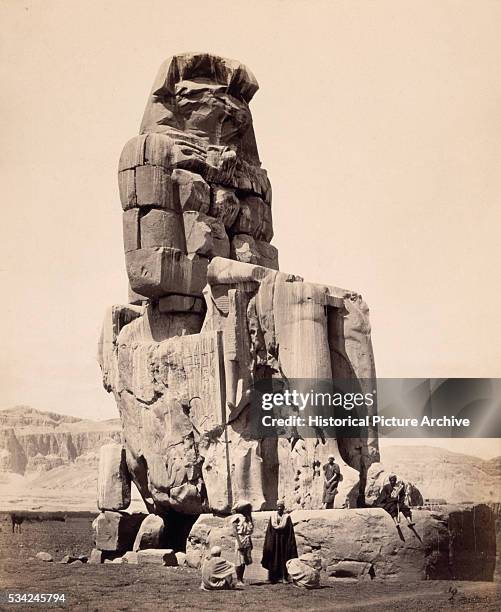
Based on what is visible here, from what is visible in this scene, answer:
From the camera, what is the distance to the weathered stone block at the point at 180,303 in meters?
9.94

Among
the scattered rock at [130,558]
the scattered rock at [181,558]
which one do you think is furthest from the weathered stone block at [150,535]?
the scattered rock at [181,558]

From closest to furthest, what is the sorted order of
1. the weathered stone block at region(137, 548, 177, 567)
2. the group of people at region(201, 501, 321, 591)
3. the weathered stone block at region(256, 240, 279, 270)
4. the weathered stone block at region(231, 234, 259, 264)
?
the group of people at region(201, 501, 321, 591) → the weathered stone block at region(137, 548, 177, 567) → the weathered stone block at region(231, 234, 259, 264) → the weathered stone block at region(256, 240, 279, 270)

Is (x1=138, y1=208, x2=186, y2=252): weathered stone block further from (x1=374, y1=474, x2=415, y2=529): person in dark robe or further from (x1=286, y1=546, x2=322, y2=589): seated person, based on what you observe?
(x1=286, y1=546, x2=322, y2=589): seated person

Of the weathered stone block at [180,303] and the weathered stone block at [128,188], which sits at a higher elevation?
the weathered stone block at [128,188]

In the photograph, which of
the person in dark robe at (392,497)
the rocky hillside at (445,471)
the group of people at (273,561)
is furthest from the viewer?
the rocky hillside at (445,471)

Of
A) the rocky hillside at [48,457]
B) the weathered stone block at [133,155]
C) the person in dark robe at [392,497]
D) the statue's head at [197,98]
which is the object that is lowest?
the person in dark robe at [392,497]

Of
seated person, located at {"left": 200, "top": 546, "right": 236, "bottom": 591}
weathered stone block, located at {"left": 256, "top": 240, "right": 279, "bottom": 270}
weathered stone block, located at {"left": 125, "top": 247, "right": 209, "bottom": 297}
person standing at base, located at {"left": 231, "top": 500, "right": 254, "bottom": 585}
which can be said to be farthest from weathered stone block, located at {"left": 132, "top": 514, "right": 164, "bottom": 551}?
weathered stone block, located at {"left": 256, "top": 240, "right": 279, "bottom": 270}

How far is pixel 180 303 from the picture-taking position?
995 centimetres

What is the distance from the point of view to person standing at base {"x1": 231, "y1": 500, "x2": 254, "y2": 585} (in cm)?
822

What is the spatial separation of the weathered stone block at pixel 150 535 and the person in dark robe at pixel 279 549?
81.9 inches

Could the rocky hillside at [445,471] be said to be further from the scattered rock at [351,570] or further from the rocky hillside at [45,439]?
the rocky hillside at [45,439]

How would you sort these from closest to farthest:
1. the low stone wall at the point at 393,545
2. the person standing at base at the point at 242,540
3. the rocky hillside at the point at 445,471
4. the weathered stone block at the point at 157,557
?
the low stone wall at the point at 393,545
the person standing at base at the point at 242,540
the rocky hillside at the point at 445,471
the weathered stone block at the point at 157,557

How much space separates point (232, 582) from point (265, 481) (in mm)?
1251

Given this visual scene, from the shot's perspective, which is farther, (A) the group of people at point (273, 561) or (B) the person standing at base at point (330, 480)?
(B) the person standing at base at point (330, 480)
